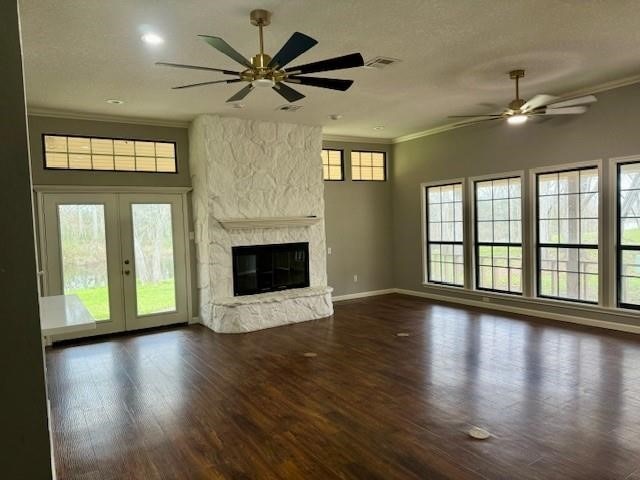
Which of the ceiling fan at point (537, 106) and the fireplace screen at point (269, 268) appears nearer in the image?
the ceiling fan at point (537, 106)

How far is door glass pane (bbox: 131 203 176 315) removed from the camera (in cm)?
657

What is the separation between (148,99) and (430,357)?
186 inches

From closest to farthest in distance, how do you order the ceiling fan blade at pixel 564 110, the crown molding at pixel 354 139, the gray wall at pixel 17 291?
1. the gray wall at pixel 17 291
2. the ceiling fan blade at pixel 564 110
3. the crown molding at pixel 354 139

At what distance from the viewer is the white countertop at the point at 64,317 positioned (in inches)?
82.1

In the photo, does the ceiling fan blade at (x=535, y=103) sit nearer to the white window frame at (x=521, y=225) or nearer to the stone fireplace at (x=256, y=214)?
the white window frame at (x=521, y=225)

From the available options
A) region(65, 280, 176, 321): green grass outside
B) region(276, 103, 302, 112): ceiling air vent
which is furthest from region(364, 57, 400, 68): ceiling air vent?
region(65, 280, 176, 321): green grass outside

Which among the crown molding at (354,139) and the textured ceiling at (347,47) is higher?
the textured ceiling at (347,47)

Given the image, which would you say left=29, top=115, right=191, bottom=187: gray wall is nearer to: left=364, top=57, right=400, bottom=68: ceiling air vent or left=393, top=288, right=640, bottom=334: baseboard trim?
left=364, top=57, right=400, bottom=68: ceiling air vent

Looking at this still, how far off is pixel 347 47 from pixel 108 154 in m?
4.16

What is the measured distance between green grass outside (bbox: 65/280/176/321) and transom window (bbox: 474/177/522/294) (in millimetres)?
5255

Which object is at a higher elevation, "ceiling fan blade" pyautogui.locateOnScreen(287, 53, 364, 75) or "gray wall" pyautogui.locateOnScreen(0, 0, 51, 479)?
"ceiling fan blade" pyautogui.locateOnScreen(287, 53, 364, 75)

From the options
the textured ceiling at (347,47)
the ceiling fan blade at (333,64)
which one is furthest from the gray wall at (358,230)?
the ceiling fan blade at (333,64)

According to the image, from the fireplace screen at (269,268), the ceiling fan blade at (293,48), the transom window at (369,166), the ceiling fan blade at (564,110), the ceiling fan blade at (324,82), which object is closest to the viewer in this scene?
the ceiling fan blade at (293,48)

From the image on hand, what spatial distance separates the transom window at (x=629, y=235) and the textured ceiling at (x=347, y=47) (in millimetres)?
1277
